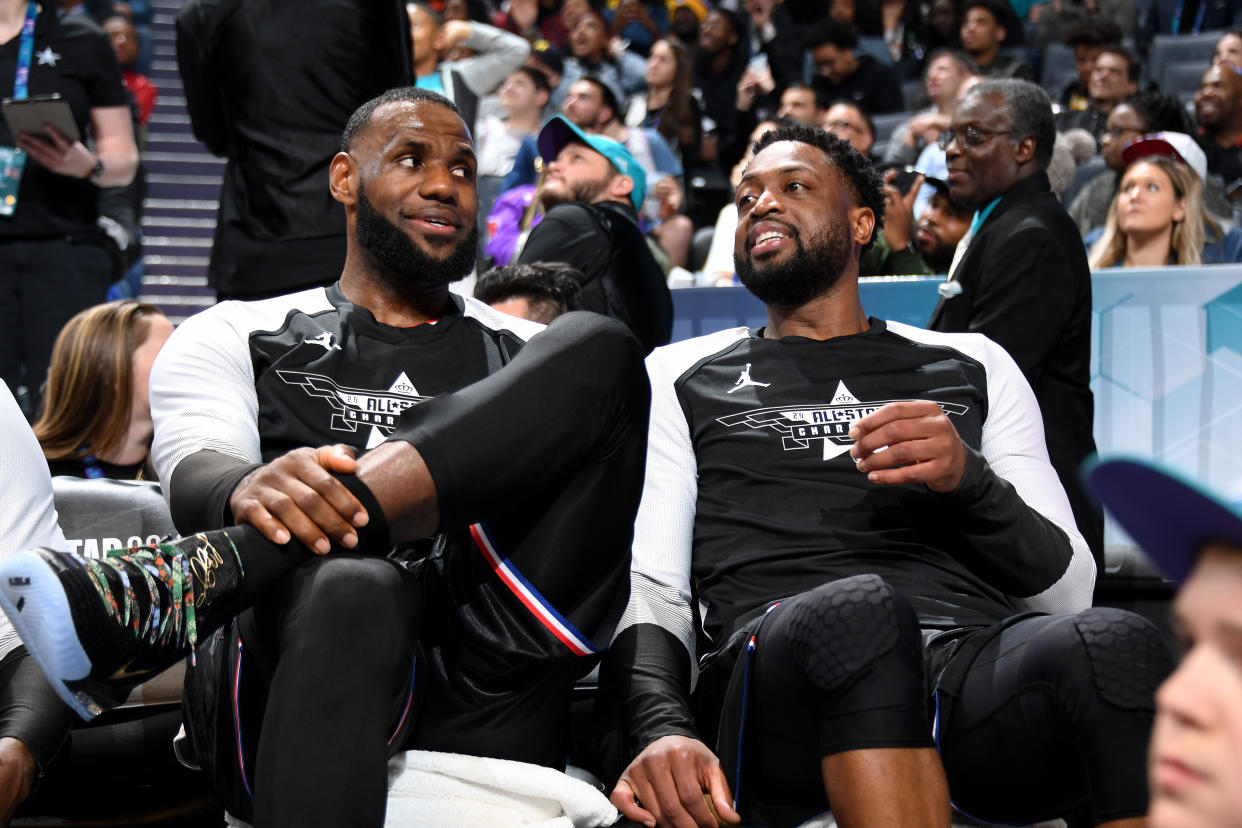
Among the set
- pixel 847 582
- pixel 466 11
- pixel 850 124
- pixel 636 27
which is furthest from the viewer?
pixel 636 27

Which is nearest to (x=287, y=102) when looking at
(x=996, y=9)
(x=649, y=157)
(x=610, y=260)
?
(x=610, y=260)

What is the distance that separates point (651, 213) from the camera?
6.23 metres

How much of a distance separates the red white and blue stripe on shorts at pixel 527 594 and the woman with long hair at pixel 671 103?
5.86 m

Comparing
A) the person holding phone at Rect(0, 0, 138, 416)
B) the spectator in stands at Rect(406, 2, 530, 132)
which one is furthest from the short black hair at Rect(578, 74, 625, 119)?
the person holding phone at Rect(0, 0, 138, 416)

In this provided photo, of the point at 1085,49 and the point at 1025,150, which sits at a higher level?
the point at 1025,150

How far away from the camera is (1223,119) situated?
6.18 metres

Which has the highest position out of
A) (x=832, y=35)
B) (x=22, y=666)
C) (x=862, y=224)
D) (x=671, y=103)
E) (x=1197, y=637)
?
(x=1197, y=637)

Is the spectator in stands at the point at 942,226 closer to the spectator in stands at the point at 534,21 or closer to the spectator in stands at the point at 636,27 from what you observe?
the spectator in stands at the point at 636,27

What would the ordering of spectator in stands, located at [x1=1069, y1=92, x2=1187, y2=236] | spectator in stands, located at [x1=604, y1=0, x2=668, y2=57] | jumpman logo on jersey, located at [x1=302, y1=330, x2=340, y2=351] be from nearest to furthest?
jumpman logo on jersey, located at [x1=302, y1=330, x2=340, y2=351], spectator in stands, located at [x1=1069, y1=92, x2=1187, y2=236], spectator in stands, located at [x1=604, y1=0, x2=668, y2=57]

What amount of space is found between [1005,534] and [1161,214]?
2912mm

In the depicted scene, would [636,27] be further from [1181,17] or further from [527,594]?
[527,594]

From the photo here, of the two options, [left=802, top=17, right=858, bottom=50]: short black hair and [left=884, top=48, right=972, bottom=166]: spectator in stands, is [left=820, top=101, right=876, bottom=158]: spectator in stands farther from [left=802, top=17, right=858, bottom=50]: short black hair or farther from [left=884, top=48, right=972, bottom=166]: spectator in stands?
[left=802, top=17, right=858, bottom=50]: short black hair

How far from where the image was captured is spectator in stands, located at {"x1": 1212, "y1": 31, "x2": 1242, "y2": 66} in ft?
20.4

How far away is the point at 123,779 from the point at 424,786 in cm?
77
